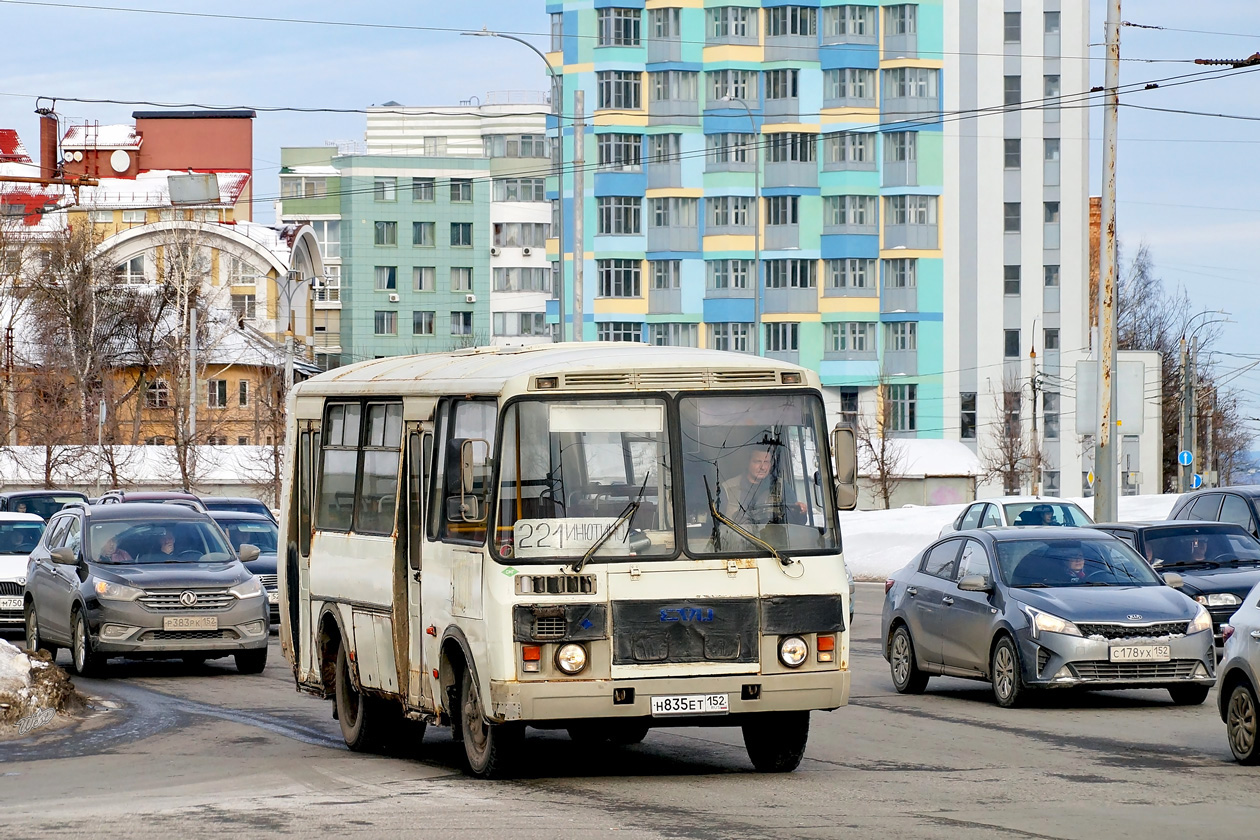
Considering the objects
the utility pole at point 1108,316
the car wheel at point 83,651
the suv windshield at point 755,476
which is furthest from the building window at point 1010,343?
the suv windshield at point 755,476

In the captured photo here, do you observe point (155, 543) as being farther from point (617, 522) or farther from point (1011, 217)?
point (1011, 217)

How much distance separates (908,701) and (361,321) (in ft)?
331

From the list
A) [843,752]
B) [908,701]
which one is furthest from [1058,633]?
[843,752]

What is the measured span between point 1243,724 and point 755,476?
351 cm

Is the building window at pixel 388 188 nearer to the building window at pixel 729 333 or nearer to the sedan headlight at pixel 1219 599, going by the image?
the building window at pixel 729 333

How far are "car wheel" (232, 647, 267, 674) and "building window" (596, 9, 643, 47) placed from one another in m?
71.8

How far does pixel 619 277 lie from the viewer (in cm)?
9119

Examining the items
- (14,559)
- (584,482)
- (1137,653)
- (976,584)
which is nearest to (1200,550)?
(976,584)

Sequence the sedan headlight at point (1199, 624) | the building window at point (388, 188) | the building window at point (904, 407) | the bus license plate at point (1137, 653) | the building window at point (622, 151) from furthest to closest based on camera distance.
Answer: the building window at point (388, 188), the building window at point (904, 407), the building window at point (622, 151), the sedan headlight at point (1199, 624), the bus license plate at point (1137, 653)

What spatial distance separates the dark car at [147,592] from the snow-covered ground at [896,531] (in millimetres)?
20537

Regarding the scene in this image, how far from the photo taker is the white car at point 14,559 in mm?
26125

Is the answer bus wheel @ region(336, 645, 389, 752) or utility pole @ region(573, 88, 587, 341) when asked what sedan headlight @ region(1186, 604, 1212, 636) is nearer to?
bus wheel @ region(336, 645, 389, 752)

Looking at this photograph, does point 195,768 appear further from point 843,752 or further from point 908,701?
point 908,701

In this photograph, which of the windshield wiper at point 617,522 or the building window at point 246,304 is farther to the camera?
the building window at point 246,304
